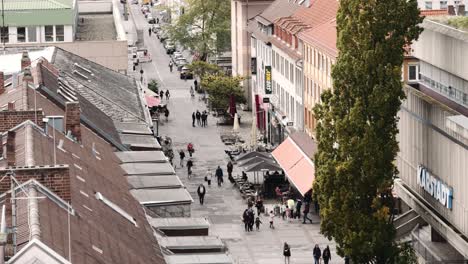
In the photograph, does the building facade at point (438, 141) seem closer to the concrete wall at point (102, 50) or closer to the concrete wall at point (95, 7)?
the concrete wall at point (102, 50)

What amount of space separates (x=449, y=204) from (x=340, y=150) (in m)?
6.23

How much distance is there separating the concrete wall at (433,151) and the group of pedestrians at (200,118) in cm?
5586

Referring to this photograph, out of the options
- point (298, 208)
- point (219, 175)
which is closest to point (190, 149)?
point (219, 175)

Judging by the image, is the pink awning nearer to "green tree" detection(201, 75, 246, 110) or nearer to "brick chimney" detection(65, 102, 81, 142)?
"green tree" detection(201, 75, 246, 110)

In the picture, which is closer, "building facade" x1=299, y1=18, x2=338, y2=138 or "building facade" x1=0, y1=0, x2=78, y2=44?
"building facade" x1=299, y1=18, x2=338, y2=138

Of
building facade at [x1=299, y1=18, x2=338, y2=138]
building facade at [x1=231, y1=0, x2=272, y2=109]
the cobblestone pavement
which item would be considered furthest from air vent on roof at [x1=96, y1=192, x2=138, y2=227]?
building facade at [x1=231, y1=0, x2=272, y2=109]

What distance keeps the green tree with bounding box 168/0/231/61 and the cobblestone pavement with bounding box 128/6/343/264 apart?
815 inches

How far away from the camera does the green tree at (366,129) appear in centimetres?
5019

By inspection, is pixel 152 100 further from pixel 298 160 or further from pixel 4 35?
pixel 298 160

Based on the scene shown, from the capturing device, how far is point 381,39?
166 ft

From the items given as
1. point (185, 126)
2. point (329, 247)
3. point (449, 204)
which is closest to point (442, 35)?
point (449, 204)

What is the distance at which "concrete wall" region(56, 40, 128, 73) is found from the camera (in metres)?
98.1

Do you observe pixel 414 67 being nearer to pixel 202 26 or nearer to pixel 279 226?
pixel 279 226

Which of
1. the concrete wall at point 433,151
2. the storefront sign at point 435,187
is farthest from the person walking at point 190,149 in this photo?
the storefront sign at point 435,187
